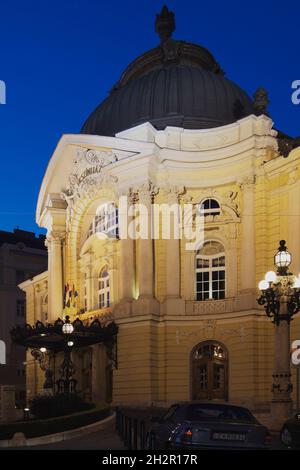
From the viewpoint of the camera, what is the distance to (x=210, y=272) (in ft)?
121

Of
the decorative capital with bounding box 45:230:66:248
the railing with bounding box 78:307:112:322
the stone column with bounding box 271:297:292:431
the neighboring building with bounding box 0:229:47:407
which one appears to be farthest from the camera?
the neighboring building with bounding box 0:229:47:407

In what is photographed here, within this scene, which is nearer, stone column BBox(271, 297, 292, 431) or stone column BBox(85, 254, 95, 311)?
stone column BBox(271, 297, 292, 431)

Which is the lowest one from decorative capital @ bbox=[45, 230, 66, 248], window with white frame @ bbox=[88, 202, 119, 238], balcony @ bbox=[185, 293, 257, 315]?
balcony @ bbox=[185, 293, 257, 315]

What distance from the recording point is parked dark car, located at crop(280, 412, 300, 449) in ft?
64.3

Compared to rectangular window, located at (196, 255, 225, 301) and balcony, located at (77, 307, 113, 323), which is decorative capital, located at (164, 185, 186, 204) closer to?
rectangular window, located at (196, 255, 225, 301)

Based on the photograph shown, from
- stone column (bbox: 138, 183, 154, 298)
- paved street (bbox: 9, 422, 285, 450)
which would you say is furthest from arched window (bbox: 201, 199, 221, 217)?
paved street (bbox: 9, 422, 285, 450)

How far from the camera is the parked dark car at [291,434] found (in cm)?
1961

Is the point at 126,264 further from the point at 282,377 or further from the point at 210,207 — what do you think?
the point at 282,377

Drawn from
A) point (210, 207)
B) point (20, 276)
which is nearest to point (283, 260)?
point (210, 207)

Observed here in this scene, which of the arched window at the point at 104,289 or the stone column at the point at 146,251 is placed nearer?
the stone column at the point at 146,251

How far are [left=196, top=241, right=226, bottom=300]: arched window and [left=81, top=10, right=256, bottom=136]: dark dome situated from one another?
7893mm

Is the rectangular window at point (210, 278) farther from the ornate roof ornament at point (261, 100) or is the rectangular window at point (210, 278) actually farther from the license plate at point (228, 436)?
the license plate at point (228, 436)

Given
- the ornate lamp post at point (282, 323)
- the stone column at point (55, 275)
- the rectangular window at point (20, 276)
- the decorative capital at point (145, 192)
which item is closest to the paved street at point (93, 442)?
the ornate lamp post at point (282, 323)

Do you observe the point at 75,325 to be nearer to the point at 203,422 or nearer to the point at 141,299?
the point at 141,299
